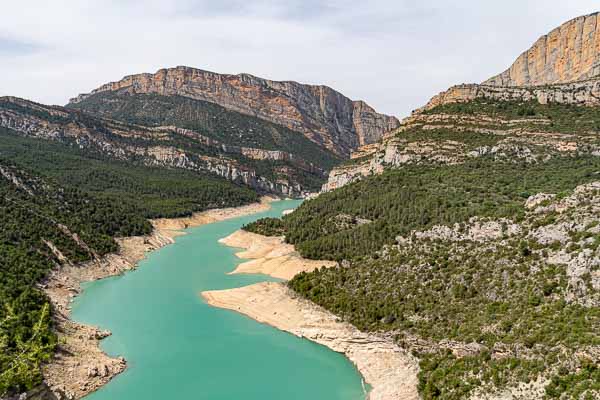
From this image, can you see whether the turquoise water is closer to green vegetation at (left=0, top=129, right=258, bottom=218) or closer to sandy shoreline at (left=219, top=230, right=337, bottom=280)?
sandy shoreline at (left=219, top=230, right=337, bottom=280)

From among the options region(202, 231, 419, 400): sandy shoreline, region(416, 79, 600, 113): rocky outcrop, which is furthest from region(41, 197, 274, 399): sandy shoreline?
region(416, 79, 600, 113): rocky outcrop

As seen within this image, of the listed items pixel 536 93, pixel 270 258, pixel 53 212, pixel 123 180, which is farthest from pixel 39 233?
pixel 536 93

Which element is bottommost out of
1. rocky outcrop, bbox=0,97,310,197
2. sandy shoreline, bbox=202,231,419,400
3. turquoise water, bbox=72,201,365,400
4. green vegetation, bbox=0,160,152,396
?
turquoise water, bbox=72,201,365,400

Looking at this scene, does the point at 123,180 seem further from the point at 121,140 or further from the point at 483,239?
the point at 483,239

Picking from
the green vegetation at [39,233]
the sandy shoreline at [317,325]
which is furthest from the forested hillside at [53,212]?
the sandy shoreline at [317,325]

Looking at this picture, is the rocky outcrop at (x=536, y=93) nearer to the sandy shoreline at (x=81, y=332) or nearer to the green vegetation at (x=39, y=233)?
the sandy shoreline at (x=81, y=332)

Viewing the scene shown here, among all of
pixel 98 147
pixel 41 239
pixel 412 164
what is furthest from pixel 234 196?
pixel 41 239
